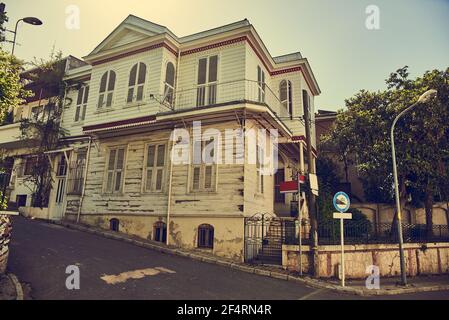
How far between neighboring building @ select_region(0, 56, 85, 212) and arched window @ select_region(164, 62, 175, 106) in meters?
9.21

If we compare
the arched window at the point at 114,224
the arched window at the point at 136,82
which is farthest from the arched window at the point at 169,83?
the arched window at the point at 114,224

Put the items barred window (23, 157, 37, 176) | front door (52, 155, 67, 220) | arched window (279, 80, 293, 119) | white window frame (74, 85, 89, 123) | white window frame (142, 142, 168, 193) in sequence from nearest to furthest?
white window frame (142, 142, 168, 193), arched window (279, 80, 293, 119), front door (52, 155, 67, 220), white window frame (74, 85, 89, 123), barred window (23, 157, 37, 176)

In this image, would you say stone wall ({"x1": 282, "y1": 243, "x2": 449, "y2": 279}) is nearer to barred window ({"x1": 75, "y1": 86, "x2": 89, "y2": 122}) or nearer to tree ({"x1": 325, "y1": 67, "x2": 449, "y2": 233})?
tree ({"x1": 325, "y1": 67, "x2": 449, "y2": 233})

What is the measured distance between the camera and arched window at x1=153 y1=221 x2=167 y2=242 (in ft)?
42.8

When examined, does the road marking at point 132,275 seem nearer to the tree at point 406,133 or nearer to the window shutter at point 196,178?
the window shutter at point 196,178

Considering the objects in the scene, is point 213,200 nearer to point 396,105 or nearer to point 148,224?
point 148,224

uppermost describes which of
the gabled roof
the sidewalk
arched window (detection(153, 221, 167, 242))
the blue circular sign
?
the gabled roof

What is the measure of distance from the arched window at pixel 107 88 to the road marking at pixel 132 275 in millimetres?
9582

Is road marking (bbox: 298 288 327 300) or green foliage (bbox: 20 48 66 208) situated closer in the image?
road marking (bbox: 298 288 327 300)

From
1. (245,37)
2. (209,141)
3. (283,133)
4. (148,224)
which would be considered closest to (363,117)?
(283,133)

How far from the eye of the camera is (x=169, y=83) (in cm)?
1427

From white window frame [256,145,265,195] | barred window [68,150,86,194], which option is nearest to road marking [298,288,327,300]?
white window frame [256,145,265,195]

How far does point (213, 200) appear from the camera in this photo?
1205cm
